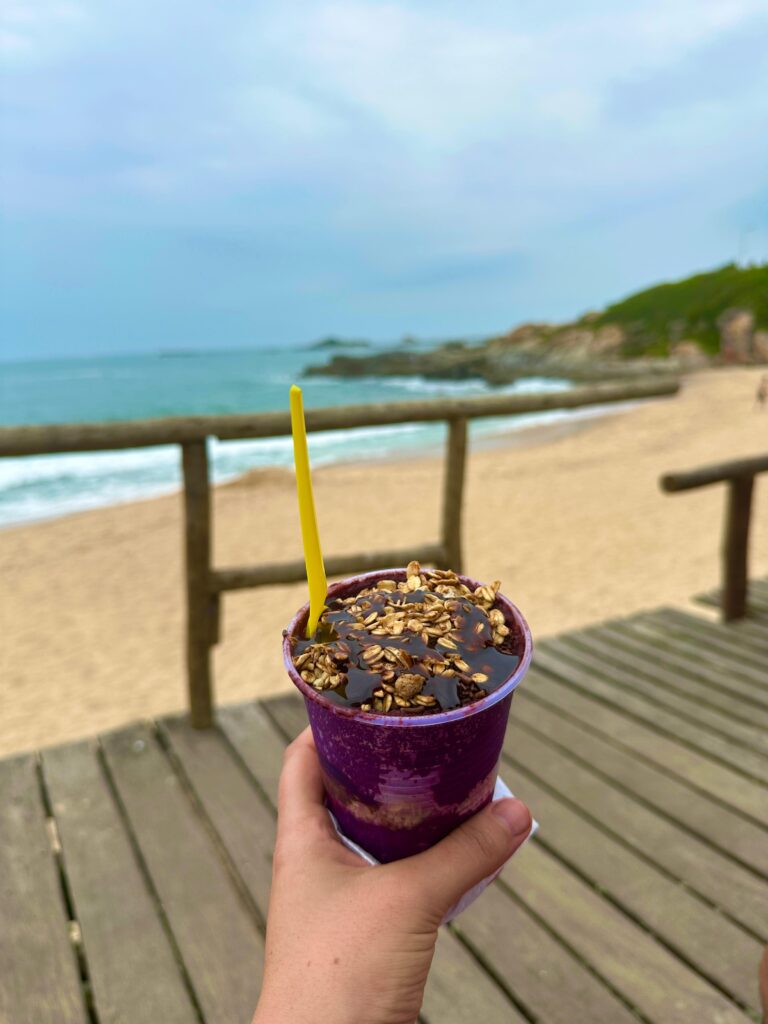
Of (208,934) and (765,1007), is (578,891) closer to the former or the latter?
(765,1007)

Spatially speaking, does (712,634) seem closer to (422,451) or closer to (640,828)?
(640,828)

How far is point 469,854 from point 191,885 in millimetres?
1559

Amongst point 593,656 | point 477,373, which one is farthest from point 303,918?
point 477,373

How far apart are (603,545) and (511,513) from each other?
2368 millimetres

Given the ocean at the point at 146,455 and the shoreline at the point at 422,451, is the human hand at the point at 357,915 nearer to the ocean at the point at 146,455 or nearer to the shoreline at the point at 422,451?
the ocean at the point at 146,455

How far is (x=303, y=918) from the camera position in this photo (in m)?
0.88

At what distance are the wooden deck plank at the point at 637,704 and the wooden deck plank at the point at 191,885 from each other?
184 cm

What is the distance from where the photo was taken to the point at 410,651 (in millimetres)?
897

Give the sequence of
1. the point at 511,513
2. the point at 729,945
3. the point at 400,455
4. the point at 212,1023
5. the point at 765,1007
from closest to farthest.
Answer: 1. the point at 765,1007
2. the point at 212,1023
3. the point at 729,945
4. the point at 511,513
5. the point at 400,455

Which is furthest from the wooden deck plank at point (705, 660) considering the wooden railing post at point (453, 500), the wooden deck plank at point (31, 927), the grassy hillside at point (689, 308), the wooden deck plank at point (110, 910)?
the grassy hillside at point (689, 308)

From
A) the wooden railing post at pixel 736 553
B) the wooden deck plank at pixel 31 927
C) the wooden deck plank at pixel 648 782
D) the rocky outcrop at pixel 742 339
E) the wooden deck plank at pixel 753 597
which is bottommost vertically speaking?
the wooden deck plank at pixel 31 927

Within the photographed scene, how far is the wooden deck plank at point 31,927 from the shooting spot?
176 centimetres

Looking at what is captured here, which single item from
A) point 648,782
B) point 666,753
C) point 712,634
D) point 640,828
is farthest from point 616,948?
point 712,634

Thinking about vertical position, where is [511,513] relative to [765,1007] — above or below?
below
